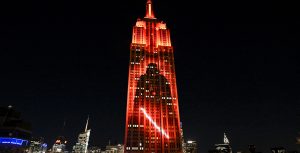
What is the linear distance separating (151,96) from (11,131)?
8415cm

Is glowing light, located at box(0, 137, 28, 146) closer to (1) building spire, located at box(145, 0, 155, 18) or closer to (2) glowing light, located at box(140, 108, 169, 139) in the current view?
(2) glowing light, located at box(140, 108, 169, 139)

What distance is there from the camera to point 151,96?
150 meters

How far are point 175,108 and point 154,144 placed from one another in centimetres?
2735

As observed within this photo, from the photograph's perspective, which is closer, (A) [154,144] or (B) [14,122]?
(B) [14,122]

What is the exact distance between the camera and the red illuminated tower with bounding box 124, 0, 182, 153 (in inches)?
5354

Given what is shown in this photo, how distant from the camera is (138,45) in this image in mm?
165750

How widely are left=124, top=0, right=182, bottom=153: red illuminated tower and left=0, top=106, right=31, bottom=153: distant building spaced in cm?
5940

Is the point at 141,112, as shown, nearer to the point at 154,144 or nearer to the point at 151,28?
the point at 154,144

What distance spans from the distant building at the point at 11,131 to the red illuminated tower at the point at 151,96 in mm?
59398

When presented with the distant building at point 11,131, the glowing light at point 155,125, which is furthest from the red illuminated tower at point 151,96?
the distant building at point 11,131

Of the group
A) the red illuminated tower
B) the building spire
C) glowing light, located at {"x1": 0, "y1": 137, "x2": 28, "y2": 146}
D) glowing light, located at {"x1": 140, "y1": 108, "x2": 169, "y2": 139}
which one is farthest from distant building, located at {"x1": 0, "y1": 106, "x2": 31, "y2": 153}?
the building spire

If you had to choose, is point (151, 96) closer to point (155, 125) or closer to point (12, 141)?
point (155, 125)

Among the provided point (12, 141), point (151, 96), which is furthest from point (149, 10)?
point (12, 141)

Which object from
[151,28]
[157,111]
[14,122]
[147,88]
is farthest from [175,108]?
[14,122]
